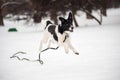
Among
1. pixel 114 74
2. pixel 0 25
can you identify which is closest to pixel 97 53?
pixel 114 74

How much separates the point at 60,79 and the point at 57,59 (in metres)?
1.11

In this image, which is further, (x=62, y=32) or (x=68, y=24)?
(x=62, y=32)

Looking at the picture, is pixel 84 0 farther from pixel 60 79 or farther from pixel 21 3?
pixel 60 79

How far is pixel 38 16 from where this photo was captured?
10906 mm

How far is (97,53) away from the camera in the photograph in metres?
4.24

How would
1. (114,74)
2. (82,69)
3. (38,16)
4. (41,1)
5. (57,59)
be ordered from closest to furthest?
(114,74), (82,69), (57,59), (41,1), (38,16)

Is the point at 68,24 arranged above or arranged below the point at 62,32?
above

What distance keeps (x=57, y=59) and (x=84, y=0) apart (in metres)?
6.85

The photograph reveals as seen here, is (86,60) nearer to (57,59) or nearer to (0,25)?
(57,59)

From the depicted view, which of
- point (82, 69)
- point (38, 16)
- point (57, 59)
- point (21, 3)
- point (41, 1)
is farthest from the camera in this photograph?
point (21, 3)

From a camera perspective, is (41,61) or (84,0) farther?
(84,0)

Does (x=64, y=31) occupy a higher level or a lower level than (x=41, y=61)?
higher

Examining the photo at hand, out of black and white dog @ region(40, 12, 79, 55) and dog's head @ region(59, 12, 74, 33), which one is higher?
dog's head @ region(59, 12, 74, 33)

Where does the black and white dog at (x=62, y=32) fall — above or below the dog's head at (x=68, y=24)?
below
